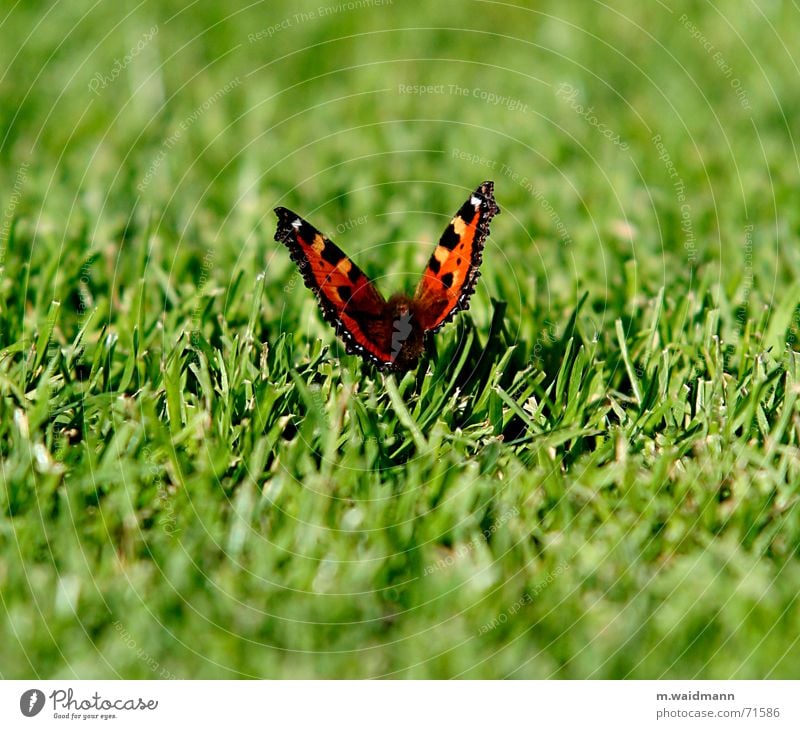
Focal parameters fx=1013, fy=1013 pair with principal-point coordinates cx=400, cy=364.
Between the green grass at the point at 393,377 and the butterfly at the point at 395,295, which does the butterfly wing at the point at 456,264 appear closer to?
the butterfly at the point at 395,295

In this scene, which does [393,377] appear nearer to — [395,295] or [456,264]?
[395,295]

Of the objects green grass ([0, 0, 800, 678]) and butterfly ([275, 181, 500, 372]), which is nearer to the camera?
green grass ([0, 0, 800, 678])

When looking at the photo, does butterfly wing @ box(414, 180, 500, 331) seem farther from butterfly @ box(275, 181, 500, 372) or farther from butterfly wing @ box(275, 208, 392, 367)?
butterfly wing @ box(275, 208, 392, 367)

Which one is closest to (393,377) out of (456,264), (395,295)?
(395,295)

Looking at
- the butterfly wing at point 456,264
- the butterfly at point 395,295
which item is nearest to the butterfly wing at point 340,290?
the butterfly at point 395,295

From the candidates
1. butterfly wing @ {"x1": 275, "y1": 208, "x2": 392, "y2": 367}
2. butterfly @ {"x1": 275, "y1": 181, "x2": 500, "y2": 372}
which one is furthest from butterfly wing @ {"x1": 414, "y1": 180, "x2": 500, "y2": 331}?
butterfly wing @ {"x1": 275, "y1": 208, "x2": 392, "y2": 367}
